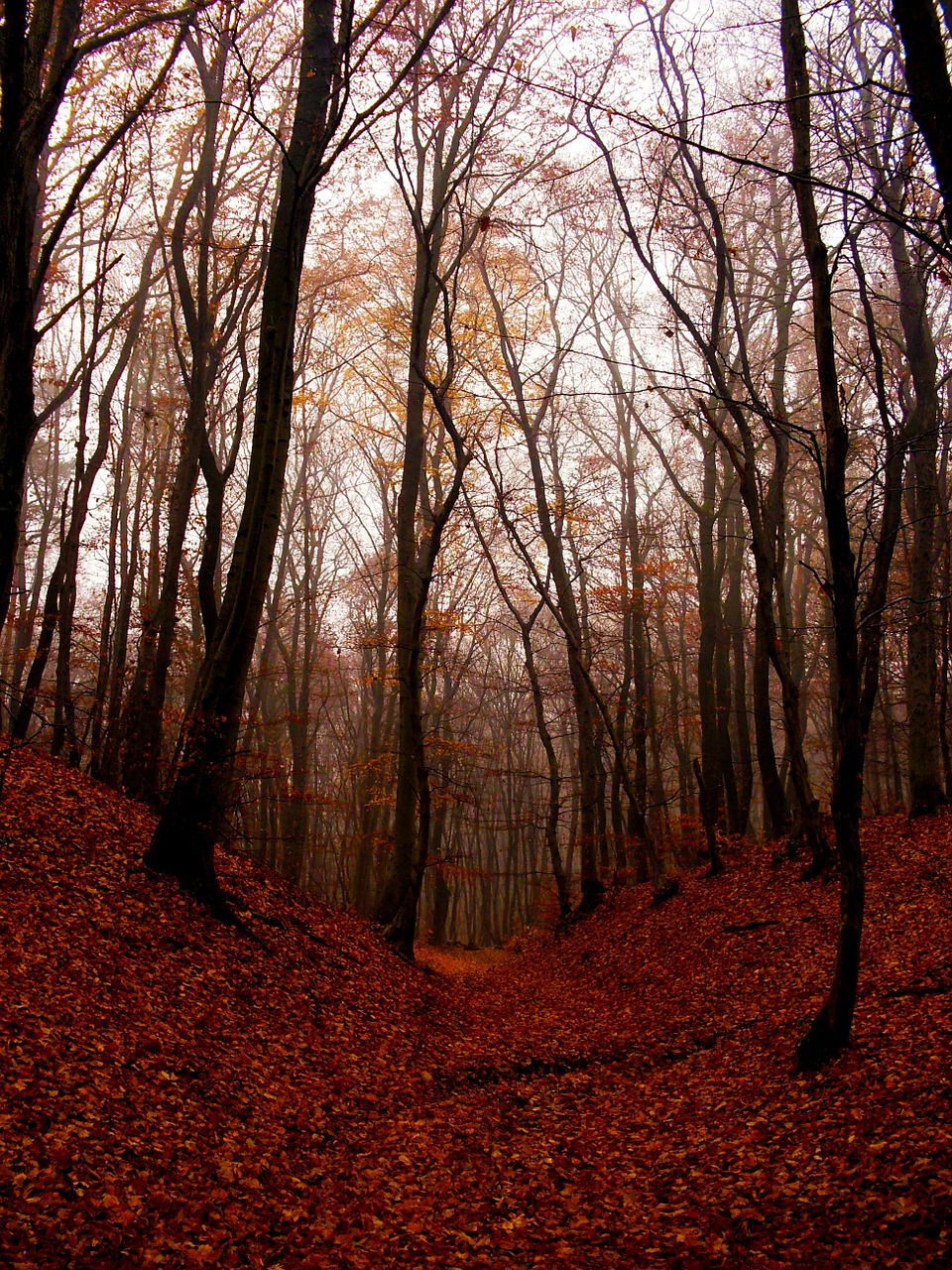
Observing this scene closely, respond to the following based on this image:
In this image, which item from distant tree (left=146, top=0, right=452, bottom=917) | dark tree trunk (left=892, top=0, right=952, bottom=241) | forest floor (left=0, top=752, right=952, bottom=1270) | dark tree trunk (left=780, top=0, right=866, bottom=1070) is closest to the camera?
dark tree trunk (left=892, top=0, right=952, bottom=241)

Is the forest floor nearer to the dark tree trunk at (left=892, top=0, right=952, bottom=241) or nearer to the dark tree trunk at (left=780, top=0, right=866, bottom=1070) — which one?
the dark tree trunk at (left=780, top=0, right=866, bottom=1070)

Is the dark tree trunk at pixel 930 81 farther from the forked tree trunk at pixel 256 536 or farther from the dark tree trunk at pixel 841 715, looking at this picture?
the forked tree trunk at pixel 256 536

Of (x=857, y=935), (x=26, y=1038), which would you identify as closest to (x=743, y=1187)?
(x=857, y=935)

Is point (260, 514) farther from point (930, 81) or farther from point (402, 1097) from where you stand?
point (930, 81)

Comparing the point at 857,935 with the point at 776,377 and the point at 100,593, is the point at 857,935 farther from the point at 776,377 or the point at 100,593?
the point at 100,593

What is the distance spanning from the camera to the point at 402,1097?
6145 mm

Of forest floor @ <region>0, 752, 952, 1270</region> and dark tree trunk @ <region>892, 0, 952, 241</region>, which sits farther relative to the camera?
forest floor @ <region>0, 752, 952, 1270</region>

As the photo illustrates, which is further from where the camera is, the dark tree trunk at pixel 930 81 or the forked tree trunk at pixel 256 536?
the forked tree trunk at pixel 256 536

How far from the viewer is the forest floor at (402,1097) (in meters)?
3.66

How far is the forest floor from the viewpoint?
366 centimetres

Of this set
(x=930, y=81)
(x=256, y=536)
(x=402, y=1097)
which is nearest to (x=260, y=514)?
(x=256, y=536)

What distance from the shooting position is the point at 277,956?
7.74m

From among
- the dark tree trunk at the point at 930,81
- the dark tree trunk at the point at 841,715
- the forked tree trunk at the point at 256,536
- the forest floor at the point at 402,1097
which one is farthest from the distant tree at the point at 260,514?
the dark tree trunk at the point at 930,81

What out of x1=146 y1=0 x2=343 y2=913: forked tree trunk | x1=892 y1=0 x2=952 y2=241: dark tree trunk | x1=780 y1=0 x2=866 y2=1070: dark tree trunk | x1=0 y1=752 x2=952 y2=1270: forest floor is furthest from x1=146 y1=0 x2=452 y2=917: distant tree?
x1=892 y1=0 x2=952 y2=241: dark tree trunk
